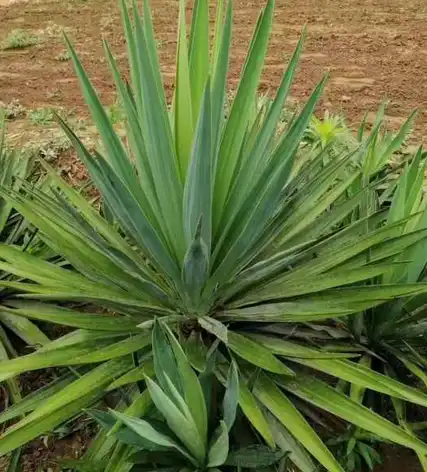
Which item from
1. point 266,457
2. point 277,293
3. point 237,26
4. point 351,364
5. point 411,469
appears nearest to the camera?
point 266,457

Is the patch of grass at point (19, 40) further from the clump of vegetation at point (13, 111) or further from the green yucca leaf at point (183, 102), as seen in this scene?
the green yucca leaf at point (183, 102)

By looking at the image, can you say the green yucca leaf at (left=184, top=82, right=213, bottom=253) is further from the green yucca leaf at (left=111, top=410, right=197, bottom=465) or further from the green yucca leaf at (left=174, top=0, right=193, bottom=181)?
the green yucca leaf at (left=111, top=410, right=197, bottom=465)

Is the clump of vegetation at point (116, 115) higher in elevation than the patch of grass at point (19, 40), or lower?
lower

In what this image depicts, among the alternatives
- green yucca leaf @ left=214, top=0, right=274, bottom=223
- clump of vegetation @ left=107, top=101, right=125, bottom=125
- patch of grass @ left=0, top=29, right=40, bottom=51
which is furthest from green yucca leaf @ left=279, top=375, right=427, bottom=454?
patch of grass @ left=0, top=29, right=40, bottom=51

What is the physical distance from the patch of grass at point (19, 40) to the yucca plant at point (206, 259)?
562cm

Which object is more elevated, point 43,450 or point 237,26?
point 237,26

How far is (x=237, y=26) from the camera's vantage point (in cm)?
796

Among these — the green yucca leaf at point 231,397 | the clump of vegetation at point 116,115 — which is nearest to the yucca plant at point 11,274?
the green yucca leaf at point 231,397

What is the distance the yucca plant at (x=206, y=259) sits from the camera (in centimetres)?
198

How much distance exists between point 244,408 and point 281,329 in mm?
428

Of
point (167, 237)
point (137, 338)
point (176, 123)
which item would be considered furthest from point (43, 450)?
point (176, 123)

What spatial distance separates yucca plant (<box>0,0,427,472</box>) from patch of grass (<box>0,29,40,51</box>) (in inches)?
221

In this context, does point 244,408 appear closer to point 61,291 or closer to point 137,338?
point 137,338

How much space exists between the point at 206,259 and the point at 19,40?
631 centimetres
